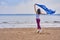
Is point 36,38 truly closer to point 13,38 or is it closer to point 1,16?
point 13,38

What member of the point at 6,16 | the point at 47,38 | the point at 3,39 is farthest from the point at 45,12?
the point at 6,16

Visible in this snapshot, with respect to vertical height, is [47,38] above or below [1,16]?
above

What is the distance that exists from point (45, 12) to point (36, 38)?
1.84 metres

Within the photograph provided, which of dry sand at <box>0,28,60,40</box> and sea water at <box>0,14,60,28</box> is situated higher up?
dry sand at <box>0,28,60,40</box>

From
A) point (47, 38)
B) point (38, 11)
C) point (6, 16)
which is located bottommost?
point (6, 16)

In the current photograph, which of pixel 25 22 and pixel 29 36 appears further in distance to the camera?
pixel 25 22

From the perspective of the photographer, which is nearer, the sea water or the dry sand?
the dry sand

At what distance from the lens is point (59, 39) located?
682cm

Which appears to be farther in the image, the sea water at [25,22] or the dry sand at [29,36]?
the sea water at [25,22]

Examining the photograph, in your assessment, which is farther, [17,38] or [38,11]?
[38,11]

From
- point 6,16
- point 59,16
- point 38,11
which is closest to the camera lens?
point 38,11

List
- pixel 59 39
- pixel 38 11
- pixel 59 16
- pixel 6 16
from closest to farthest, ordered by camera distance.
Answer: pixel 59 39 → pixel 38 11 → pixel 59 16 → pixel 6 16

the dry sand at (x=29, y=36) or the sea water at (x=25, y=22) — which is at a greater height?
the dry sand at (x=29, y=36)

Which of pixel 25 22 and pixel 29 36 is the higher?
pixel 29 36
